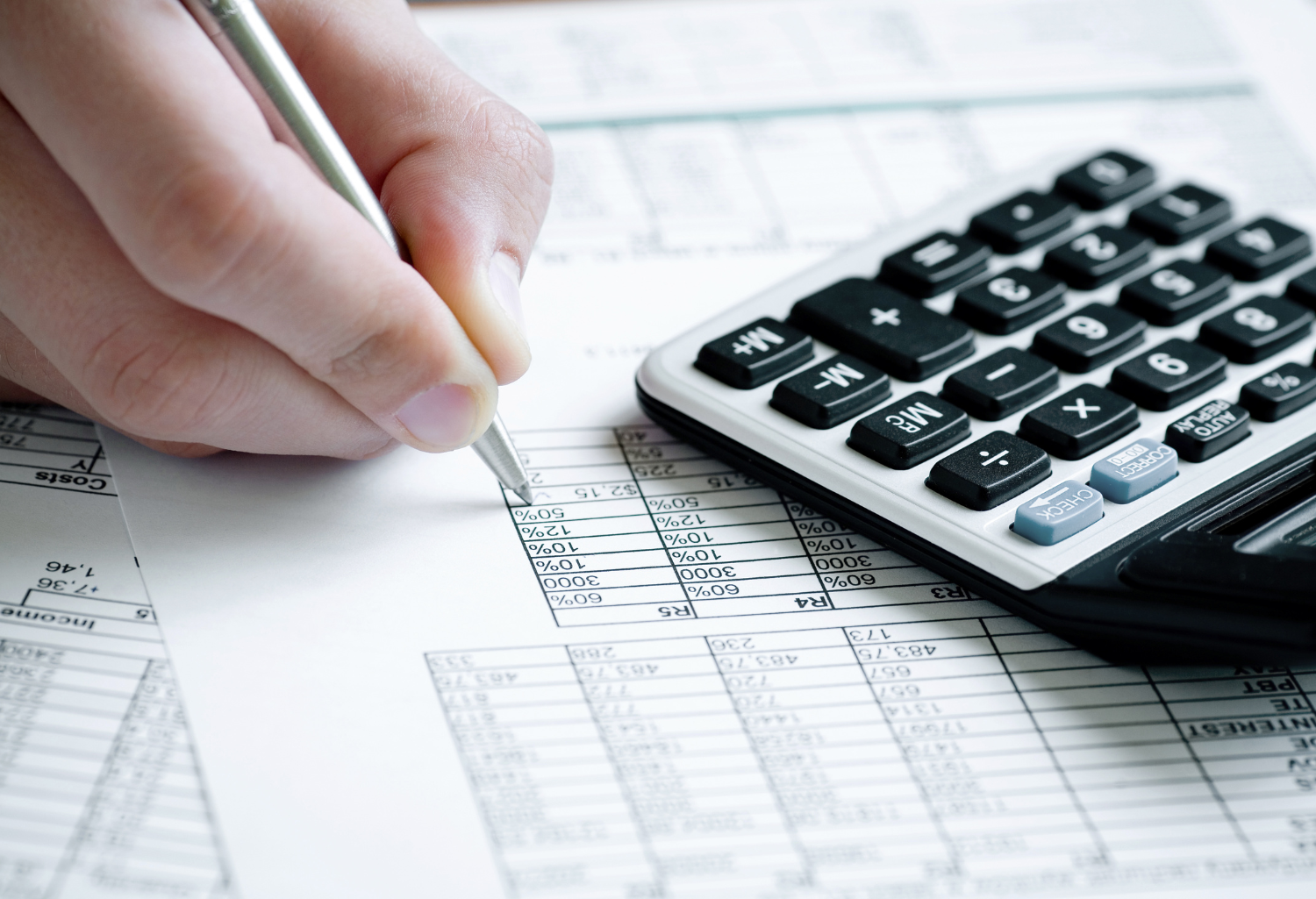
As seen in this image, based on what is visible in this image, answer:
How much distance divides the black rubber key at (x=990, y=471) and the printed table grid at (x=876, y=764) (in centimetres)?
5

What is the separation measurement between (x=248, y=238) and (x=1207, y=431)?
0.34 meters

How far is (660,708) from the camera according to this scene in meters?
0.40

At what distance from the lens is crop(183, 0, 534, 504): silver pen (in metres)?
0.41

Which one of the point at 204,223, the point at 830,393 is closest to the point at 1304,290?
the point at 830,393

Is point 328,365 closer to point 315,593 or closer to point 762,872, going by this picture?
point 315,593

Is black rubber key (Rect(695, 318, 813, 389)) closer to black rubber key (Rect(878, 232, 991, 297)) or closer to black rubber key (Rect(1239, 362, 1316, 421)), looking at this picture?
black rubber key (Rect(878, 232, 991, 297))

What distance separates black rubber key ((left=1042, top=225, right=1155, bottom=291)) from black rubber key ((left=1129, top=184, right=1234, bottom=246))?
0.01 meters

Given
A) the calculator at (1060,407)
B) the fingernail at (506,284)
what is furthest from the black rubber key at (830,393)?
the fingernail at (506,284)

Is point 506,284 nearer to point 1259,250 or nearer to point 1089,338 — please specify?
point 1089,338

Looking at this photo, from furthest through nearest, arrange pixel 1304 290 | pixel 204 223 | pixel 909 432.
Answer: pixel 1304 290 < pixel 909 432 < pixel 204 223

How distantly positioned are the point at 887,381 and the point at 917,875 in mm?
203

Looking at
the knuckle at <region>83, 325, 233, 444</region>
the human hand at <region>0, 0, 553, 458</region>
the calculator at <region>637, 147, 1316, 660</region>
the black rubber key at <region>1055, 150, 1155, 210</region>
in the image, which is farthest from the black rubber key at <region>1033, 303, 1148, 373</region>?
the knuckle at <region>83, 325, 233, 444</region>

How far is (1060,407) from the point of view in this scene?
49 centimetres

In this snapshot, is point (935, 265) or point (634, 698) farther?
point (935, 265)
